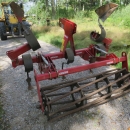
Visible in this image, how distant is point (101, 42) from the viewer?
4840mm

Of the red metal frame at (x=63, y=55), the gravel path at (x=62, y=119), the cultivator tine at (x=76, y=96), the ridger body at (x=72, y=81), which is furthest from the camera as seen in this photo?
the red metal frame at (x=63, y=55)

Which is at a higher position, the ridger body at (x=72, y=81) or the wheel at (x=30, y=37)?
the wheel at (x=30, y=37)

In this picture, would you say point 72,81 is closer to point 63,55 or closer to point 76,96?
point 76,96

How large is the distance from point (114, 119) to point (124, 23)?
379 inches

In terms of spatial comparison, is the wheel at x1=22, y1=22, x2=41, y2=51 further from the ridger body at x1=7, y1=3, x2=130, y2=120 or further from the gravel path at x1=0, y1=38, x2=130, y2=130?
the gravel path at x1=0, y1=38, x2=130, y2=130

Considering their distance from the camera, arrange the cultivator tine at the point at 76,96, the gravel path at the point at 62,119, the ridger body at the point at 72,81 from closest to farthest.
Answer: the gravel path at the point at 62,119
the cultivator tine at the point at 76,96
the ridger body at the point at 72,81

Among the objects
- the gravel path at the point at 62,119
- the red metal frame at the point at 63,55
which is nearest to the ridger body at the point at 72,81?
the red metal frame at the point at 63,55

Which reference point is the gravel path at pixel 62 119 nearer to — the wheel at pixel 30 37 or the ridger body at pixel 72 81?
the ridger body at pixel 72 81

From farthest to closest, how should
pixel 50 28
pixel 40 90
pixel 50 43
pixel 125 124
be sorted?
pixel 50 28 → pixel 50 43 → pixel 40 90 → pixel 125 124

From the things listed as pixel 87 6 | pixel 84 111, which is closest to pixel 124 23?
pixel 84 111

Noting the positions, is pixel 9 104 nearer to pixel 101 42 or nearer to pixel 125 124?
pixel 125 124

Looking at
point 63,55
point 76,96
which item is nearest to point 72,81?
point 76,96

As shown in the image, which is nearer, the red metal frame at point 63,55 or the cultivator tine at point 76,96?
the cultivator tine at point 76,96

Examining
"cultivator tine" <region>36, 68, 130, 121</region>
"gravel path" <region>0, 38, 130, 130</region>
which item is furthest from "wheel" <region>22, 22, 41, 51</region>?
"gravel path" <region>0, 38, 130, 130</region>
